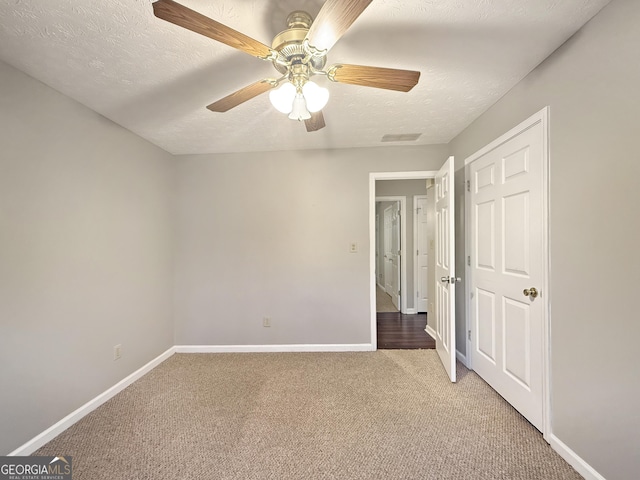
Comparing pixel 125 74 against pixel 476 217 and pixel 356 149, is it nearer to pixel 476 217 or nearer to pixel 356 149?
pixel 356 149

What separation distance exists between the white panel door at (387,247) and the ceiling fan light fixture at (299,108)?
494cm

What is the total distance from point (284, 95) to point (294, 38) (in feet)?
0.78

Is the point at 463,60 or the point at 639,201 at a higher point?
the point at 463,60

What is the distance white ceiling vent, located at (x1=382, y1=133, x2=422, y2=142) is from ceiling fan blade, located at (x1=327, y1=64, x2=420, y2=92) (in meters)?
1.46

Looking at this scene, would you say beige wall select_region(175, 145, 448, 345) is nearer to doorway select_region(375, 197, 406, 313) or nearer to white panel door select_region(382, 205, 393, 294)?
doorway select_region(375, 197, 406, 313)

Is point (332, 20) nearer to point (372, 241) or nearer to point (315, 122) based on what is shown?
point (315, 122)

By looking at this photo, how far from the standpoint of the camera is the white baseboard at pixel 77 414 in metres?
1.65

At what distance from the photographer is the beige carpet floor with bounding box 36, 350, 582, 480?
1.52 m

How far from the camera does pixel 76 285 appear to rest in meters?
2.02

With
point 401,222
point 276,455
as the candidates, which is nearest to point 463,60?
point 276,455

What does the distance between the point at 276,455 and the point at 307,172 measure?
8.45 feet

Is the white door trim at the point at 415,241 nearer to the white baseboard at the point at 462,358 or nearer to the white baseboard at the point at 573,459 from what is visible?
the white baseboard at the point at 462,358

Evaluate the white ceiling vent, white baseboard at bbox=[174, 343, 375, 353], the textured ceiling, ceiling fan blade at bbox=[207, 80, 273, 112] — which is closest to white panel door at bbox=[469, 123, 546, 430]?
the textured ceiling

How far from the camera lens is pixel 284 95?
1.23m
